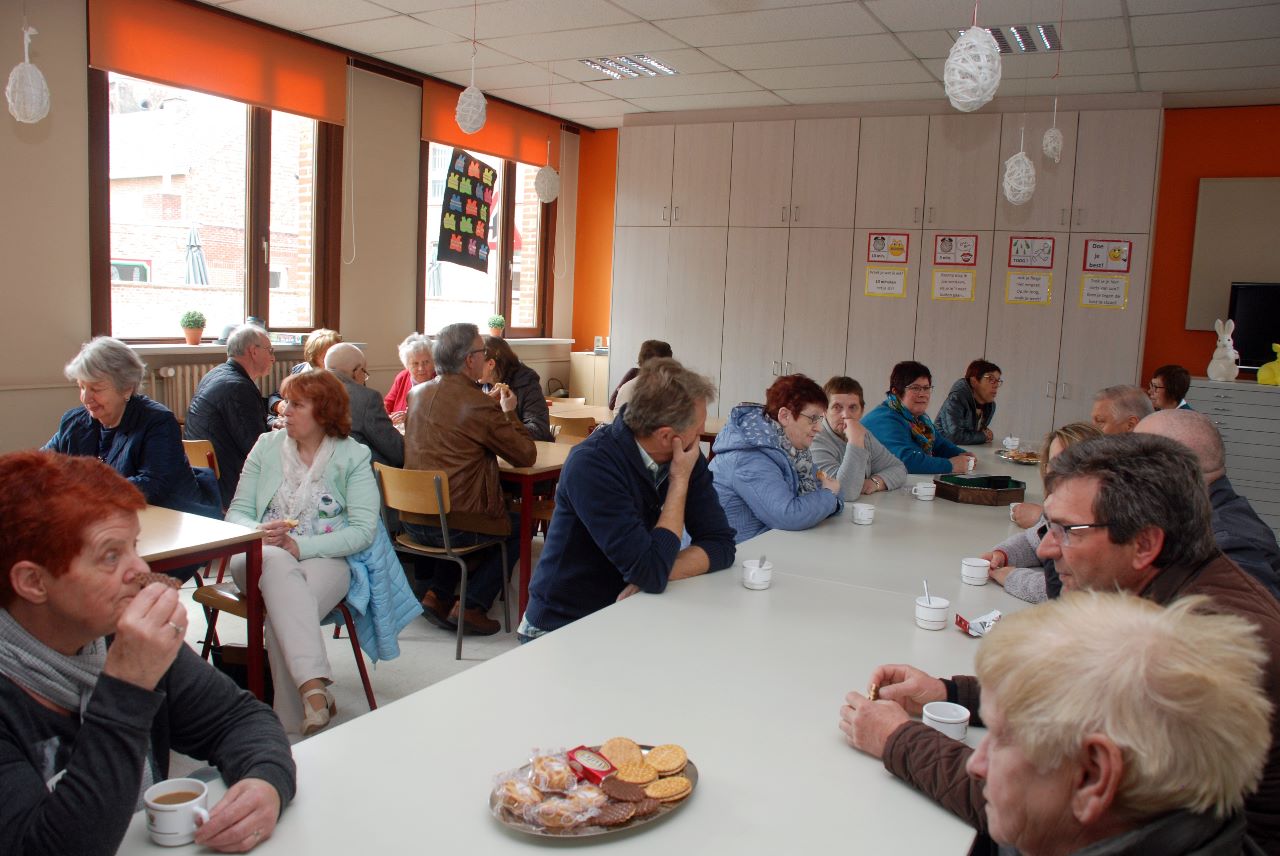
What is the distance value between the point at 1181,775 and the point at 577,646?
1284 mm

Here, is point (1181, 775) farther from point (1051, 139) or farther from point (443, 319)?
point (443, 319)

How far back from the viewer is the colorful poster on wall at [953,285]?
288 inches

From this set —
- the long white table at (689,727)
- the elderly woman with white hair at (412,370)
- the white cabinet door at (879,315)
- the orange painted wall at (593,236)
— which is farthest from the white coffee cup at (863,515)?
the orange painted wall at (593,236)

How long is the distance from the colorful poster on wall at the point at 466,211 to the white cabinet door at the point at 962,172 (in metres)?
3.78

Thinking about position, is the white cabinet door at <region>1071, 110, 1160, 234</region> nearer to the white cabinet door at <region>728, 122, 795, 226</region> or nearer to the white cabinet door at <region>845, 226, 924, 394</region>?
the white cabinet door at <region>845, 226, 924, 394</region>

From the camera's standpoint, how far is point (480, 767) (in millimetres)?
1464

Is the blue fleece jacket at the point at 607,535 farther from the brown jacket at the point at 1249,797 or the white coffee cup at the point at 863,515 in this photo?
the brown jacket at the point at 1249,797

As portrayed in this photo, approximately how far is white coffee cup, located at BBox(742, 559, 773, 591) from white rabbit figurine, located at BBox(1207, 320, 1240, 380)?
18.5 feet

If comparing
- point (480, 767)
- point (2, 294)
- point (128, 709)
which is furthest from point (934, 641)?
point (2, 294)

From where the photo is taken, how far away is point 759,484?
332 cm

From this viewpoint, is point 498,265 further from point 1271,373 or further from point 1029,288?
point 1271,373

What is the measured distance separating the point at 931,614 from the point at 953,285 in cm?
563

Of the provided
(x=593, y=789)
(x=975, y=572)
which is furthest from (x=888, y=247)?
(x=593, y=789)

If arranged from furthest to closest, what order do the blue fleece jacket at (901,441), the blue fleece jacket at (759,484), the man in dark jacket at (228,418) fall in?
1. the blue fleece jacket at (901,441)
2. the man in dark jacket at (228,418)
3. the blue fleece jacket at (759,484)
